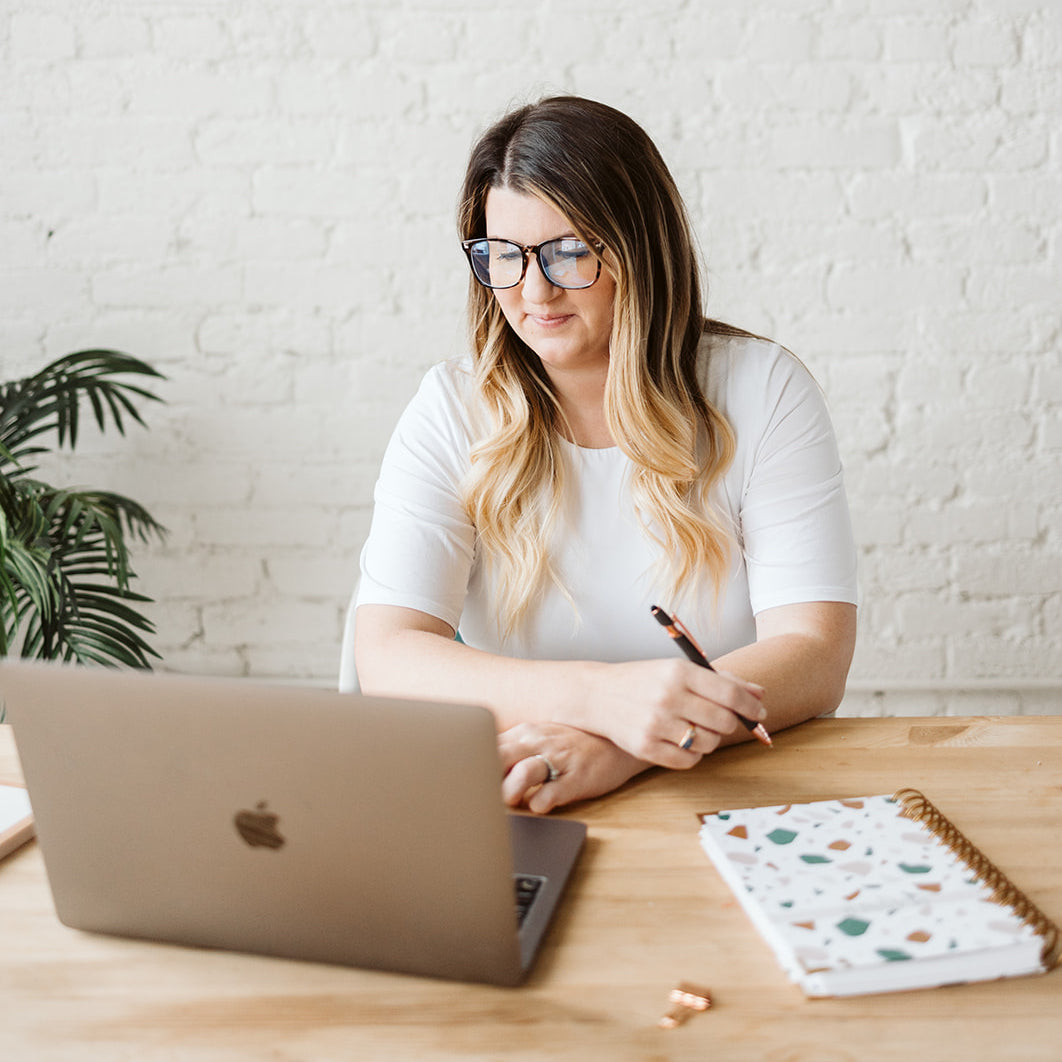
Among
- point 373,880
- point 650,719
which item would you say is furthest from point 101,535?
point 373,880

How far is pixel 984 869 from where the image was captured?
790 mm

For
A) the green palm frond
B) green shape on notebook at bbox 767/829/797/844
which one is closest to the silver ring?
green shape on notebook at bbox 767/829/797/844

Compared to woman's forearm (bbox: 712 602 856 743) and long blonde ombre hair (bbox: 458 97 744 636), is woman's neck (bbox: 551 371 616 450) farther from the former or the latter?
woman's forearm (bbox: 712 602 856 743)

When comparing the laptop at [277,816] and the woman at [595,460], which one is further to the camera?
the woman at [595,460]

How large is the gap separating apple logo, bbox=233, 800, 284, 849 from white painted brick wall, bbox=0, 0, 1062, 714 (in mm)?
1653

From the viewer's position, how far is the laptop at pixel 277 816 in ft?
2.08

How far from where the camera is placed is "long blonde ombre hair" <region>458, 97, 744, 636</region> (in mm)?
1320

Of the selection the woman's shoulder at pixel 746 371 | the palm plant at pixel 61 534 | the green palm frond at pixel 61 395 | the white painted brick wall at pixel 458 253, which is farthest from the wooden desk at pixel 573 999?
the white painted brick wall at pixel 458 253

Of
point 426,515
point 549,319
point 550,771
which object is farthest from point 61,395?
point 550,771

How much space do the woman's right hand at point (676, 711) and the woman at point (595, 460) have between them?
0.25 m

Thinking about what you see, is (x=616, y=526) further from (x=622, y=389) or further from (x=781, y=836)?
(x=781, y=836)

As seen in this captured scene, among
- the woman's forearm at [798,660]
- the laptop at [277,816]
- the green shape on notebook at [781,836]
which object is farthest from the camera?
the woman's forearm at [798,660]

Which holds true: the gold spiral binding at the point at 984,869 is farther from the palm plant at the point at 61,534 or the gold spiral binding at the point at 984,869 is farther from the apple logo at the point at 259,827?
the palm plant at the point at 61,534

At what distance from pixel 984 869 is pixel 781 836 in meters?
0.15
